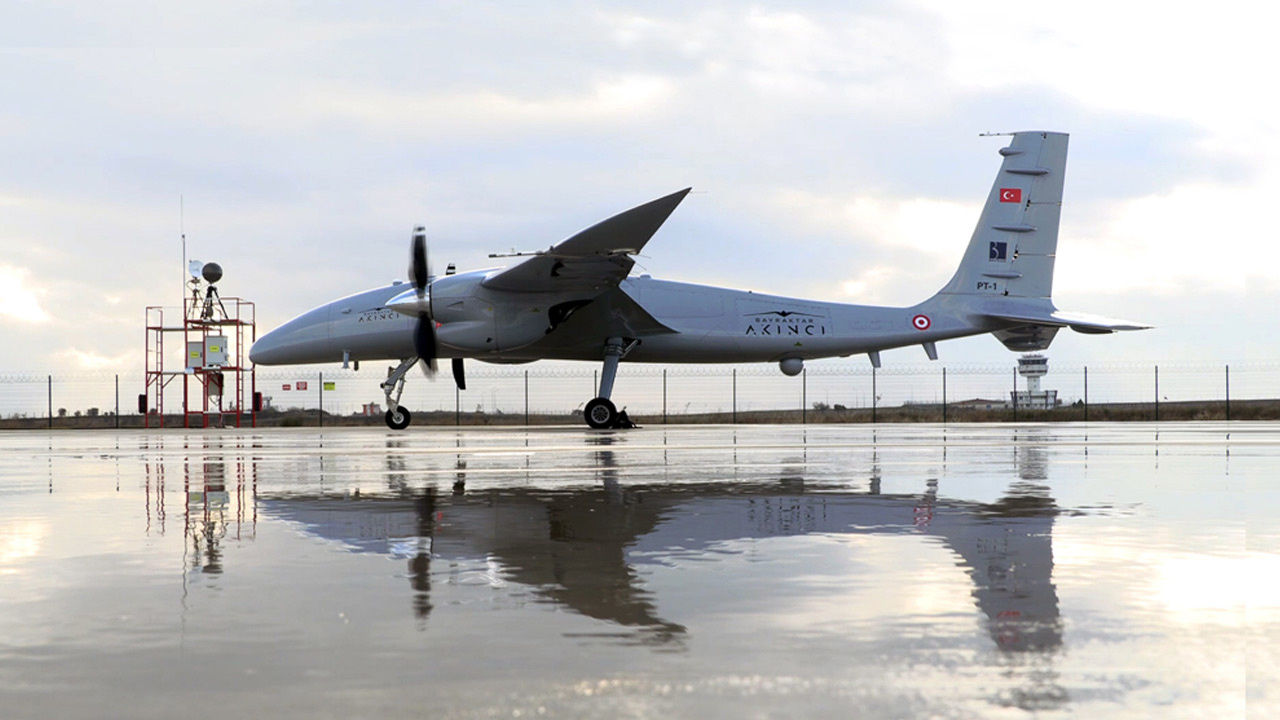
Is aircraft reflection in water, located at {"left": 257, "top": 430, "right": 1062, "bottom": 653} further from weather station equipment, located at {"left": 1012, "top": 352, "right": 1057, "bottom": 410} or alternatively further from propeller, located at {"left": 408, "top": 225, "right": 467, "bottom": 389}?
weather station equipment, located at {"left": 1012, "top": 352, "right": 1057, "bottom": 410}

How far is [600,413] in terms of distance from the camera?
28828 mm

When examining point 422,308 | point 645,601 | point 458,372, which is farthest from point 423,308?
point 645,601

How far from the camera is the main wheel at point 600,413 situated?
2875cm

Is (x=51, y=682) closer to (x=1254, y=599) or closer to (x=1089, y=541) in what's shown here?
(x=1254, y=599)

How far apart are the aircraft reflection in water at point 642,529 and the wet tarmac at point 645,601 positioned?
1.4 inches

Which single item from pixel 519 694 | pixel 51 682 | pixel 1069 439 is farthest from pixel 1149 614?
pixel 1069 439

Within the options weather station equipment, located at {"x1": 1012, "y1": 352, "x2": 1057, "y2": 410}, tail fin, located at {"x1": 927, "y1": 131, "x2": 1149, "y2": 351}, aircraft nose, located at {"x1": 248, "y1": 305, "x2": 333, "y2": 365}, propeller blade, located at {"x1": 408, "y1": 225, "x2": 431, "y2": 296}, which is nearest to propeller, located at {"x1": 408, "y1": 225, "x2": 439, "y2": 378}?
propeller blade, located at {"x1": 408, "y1": 225, "x2": 431, "y2": 296}

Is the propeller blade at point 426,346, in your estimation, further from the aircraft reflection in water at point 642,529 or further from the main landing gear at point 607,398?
the aircraft reflection in water at point 642,529

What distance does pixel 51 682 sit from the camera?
3.68 meters

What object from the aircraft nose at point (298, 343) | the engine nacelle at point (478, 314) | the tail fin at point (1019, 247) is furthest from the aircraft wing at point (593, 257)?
the tail fin at point (1019, 247)

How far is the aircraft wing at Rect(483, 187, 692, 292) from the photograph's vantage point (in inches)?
903

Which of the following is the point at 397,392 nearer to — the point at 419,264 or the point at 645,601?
the point at 419,264

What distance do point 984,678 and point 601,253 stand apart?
2106 centimetres

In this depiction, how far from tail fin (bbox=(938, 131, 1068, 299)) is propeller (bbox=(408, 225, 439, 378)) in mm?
14937
